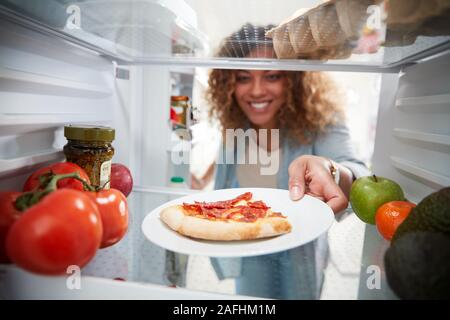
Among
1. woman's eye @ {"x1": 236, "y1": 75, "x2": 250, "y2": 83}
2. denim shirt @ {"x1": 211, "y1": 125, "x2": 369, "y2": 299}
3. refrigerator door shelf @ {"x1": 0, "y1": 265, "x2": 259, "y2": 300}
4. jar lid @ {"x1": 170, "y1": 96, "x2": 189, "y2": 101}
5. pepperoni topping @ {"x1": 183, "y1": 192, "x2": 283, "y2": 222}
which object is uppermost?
woman's eye @ {"x1": 236, "y1": 75, "x2": 250, "y2": 83}

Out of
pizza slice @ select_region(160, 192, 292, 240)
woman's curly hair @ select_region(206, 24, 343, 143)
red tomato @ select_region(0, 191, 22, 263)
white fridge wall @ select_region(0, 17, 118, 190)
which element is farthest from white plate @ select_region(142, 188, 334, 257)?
woman's curly hair @ select_region(206, 24, 343, 143)

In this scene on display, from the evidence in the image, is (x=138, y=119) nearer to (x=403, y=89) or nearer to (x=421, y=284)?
(x=403, y=89)

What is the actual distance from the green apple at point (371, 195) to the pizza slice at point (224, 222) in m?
0.31

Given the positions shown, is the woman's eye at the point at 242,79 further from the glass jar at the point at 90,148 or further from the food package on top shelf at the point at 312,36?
the glass jar at the point at 90,148

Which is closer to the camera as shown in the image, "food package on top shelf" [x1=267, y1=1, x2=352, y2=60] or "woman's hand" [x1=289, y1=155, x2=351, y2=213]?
"food package on top shelf" [x1=267, y1=1, x2=352, y2=60]

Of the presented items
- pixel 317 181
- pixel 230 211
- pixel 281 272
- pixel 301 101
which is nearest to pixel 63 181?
pixel 230 211

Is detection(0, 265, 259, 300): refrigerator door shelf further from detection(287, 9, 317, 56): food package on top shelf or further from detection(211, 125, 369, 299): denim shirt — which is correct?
detection(287, 9, 317, 56): food package on top shelf

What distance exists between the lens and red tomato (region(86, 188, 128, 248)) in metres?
0.64

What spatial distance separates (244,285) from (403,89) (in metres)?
0.85

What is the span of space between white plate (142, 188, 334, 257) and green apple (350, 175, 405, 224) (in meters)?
0.15

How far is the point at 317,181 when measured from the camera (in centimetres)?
107

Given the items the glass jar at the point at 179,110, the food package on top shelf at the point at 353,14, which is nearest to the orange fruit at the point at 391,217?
the food package on top shelf at the point at 353,14

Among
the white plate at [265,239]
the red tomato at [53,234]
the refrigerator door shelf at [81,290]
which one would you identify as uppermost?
the red tomato at [53,234]

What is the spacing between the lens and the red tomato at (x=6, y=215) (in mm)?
540
